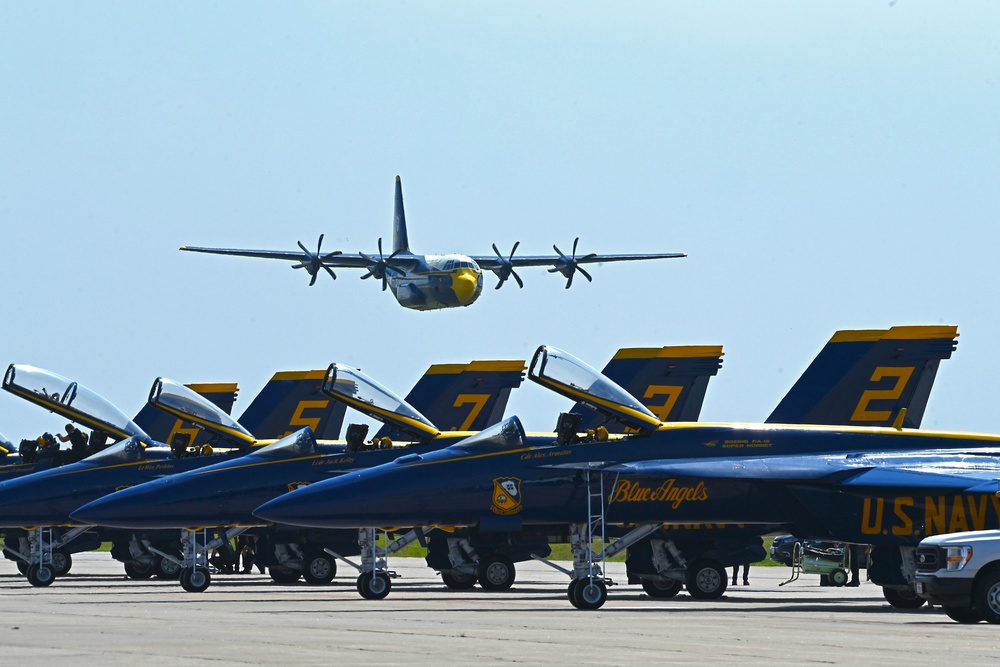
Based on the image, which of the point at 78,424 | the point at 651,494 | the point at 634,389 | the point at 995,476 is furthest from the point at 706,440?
the point at 78,424

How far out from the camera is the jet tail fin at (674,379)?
1104 inches

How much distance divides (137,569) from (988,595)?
19.1m

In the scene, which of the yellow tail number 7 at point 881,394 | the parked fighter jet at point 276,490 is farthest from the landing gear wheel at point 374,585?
the yellow tail number 7 at point 881,394

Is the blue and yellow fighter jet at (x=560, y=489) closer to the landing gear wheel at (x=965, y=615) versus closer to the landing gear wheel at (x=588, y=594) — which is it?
the landing gear wheel at (x=588, y=594)

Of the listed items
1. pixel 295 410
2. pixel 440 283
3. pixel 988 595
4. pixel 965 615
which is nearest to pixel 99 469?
pixel 295 410

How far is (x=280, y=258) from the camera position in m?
76.9

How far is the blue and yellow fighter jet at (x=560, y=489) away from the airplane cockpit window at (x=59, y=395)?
812 centimetres

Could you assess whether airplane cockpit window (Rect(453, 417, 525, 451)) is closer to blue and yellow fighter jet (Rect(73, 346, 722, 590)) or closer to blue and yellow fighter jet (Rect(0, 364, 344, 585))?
blue and yellow fighter jet (Rect(73, 346, 722, 590))

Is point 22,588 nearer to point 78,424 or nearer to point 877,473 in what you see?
point 78,424

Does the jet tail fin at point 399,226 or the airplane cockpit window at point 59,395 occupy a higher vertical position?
the jet tail fin at point 399,226

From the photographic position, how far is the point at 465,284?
71.3 meters

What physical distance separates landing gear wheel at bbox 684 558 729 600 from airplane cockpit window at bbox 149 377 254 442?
9616 mm

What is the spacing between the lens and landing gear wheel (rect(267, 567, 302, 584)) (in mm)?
27578

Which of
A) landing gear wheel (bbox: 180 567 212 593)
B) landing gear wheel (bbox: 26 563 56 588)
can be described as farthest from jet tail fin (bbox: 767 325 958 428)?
landing gear wheel (bbox: 26 563 56 588)
